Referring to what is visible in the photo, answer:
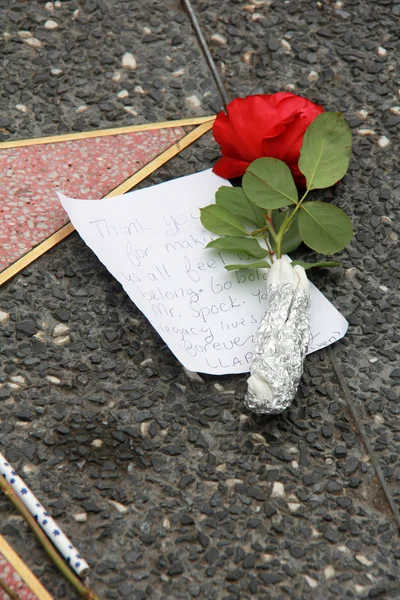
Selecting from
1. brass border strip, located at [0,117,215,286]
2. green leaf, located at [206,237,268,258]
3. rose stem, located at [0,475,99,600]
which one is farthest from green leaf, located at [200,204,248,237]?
rose stem, located at [0,475,99,600]

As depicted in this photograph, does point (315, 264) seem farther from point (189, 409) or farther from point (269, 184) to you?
point (189, 409)

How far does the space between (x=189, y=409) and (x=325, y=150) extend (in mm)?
307

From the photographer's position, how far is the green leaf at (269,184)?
0.84 m

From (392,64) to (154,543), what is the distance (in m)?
0.70

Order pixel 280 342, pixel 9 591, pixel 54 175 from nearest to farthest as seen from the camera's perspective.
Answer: pixel 9 591 → pixel 280 342 → pixel 54 175

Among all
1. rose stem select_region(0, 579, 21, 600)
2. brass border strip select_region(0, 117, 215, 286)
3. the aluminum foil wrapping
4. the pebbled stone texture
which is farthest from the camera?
the pebbled stone texture

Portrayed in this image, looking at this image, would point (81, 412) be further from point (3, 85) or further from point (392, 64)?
point (392, 64)

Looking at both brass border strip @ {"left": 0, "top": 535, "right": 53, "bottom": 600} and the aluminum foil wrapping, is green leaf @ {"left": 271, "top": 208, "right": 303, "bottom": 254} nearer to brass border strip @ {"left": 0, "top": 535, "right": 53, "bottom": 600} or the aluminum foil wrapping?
the aluminum foil wrapping

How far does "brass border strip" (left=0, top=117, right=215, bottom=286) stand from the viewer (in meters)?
0.88

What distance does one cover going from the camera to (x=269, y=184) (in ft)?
2.77

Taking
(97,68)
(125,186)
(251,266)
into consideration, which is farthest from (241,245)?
(97,68)

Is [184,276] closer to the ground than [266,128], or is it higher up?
closer to the ground

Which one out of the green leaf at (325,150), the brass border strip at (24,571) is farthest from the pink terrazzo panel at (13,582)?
the green leaf at (325,150)

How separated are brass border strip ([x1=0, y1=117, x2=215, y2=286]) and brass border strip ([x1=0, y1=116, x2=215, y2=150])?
13mm
